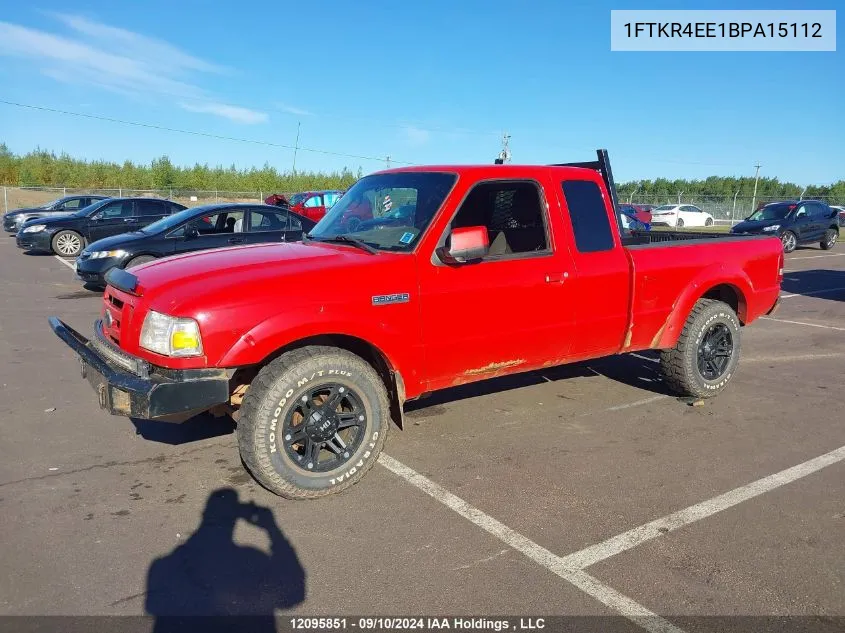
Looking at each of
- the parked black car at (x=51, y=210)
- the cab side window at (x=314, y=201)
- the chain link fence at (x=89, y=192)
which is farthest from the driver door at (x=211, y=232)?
the chain link fence at (x=89, y=192)

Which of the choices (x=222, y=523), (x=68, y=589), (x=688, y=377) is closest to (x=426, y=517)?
(x=222, y=523)

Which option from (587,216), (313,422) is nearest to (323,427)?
(313,422)

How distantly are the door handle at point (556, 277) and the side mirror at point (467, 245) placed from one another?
0.72 m

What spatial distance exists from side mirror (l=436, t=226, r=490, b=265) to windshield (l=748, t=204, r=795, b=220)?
19.8m

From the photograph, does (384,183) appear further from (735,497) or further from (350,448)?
(735,497)

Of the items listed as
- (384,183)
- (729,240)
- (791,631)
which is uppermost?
(384,183)

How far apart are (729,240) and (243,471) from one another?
15.1 ft

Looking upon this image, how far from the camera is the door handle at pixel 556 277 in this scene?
4.54m

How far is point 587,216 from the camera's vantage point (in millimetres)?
4902

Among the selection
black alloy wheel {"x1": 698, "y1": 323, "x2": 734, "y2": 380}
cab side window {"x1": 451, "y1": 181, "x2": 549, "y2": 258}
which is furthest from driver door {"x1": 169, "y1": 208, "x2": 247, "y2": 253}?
black alloy wheel {"x1": 698, "y1": 323, "x2": 734, "y2": 380}

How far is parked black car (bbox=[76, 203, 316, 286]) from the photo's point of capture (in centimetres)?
1073

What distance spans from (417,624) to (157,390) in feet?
5.81

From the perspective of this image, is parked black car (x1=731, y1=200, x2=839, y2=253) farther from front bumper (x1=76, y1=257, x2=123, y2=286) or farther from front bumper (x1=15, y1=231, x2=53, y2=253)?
front bumper (x1=15, y1=231, x2=53, y2=253)

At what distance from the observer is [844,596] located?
9.56 feet
